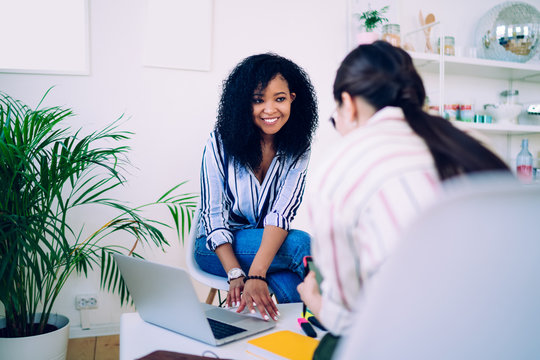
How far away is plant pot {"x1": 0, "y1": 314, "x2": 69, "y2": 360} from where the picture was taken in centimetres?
156

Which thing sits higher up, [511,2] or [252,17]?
[511,2]

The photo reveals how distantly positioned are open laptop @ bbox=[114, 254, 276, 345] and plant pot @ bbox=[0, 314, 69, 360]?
763 mm

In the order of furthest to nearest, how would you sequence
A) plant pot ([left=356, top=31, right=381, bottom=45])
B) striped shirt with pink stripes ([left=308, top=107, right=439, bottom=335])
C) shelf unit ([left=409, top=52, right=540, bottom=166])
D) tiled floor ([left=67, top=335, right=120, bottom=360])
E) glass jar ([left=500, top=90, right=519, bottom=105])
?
glass jar ([left=500, top=90, right=519, bottom=105]) < shelf unit ([left=409, top=52, right=540, bottom=166]) < plant pot ([left=356, top=31, right=381, bottom=45]) < tiled floor ([left=67, top=335, right=120, bottom=360]) < striped shirt with pink stripes ([left=308, top=107, right=439, bottom=335])

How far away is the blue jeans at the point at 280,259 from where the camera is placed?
59.9 inches

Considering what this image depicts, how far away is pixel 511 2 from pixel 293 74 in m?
2.12

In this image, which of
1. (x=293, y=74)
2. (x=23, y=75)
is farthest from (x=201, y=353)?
(x=23, y=75)

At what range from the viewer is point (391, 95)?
0.73m

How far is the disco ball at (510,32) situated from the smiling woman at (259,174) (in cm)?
175

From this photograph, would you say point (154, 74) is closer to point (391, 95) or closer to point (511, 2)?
point (391, 95)

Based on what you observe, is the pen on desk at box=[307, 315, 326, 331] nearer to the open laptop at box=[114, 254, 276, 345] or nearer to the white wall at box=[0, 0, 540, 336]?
the open laptop at box=[114, 254, 276, 345]

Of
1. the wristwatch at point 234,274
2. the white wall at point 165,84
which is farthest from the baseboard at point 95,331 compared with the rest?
the wristwatch at point 234,274

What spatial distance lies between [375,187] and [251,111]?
1.08 metres

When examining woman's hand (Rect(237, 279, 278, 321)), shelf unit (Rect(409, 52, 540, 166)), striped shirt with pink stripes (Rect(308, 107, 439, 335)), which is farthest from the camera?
shelf unit (Rect(409, 52, 540, 166))

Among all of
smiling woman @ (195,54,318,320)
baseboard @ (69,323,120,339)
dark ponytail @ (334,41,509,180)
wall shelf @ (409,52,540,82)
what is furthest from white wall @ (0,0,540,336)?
dark ponytail @ (334,41,509,180)
